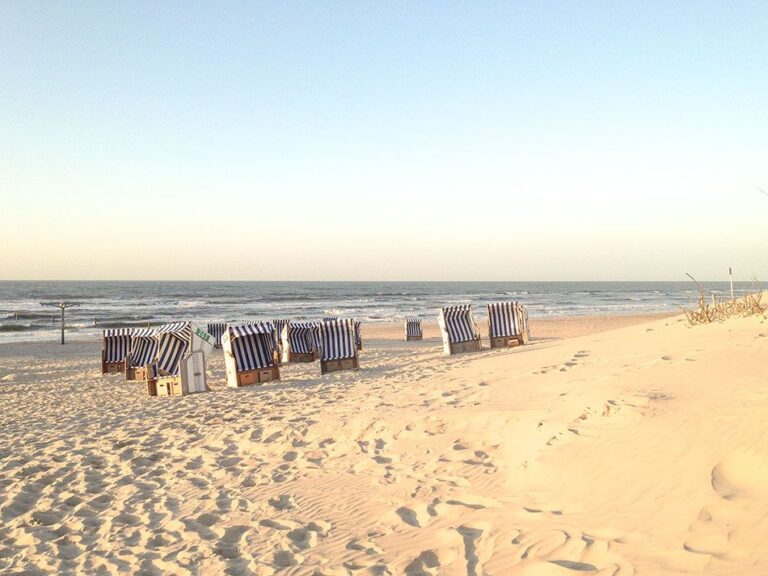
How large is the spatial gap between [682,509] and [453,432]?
277cm

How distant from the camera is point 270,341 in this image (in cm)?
1185

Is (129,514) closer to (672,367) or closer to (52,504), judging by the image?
(52,504)

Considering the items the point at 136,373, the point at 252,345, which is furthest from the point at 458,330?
the point at 136,373

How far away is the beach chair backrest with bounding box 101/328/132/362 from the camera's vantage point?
596 inches

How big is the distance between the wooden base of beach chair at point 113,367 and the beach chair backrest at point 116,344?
108 millimetres

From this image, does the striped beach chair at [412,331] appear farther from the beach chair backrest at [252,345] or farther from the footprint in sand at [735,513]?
the footprint in sand at [735,513]

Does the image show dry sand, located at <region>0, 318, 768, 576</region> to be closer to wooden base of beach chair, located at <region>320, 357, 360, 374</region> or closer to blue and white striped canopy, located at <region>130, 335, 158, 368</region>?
wooden base of beach chair, located at <region>320, 357, 360, 374</region>

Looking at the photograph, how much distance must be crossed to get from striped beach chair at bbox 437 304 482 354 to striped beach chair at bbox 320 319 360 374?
9.58ft

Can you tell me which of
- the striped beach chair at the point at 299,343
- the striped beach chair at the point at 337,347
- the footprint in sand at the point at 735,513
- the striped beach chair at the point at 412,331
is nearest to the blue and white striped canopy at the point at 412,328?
the striped beach chair at the point at 412,331

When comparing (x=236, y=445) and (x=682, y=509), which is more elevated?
(x=682, y=509)

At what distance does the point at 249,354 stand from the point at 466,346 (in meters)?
6.14

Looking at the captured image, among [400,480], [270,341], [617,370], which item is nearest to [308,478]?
[400,480]

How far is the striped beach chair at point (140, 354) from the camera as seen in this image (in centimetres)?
1379

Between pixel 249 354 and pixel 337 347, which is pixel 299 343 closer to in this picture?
pixel 337 347
